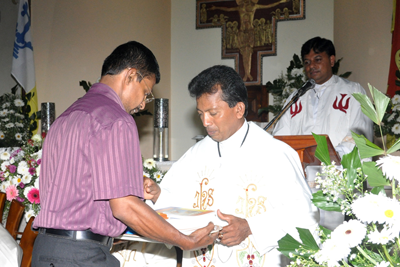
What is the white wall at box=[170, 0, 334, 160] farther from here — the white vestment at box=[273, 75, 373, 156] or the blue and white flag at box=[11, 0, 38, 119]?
the blue and white flag at box=[11, 0, 38, 119]

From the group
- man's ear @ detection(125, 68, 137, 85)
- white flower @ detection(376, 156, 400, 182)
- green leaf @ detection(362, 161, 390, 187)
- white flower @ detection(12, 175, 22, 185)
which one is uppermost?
man's ear @ detection(125, 68, 137, 85)

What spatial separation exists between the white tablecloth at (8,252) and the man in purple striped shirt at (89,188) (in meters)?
0.45

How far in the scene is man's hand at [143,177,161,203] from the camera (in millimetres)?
2691

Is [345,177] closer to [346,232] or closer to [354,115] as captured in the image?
[346,232]

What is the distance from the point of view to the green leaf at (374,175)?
1.02m

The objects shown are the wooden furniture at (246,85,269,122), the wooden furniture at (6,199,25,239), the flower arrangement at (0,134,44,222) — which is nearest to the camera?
the wooden furniture at (6,199,25,239)

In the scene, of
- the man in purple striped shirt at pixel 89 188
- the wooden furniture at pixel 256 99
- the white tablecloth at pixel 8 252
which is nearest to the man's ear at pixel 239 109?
the man in purple striped shirt at pixel 89 188

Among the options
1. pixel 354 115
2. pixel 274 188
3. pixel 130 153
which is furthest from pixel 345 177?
pixel 354 115

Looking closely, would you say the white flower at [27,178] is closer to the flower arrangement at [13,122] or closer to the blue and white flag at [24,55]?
the flower arrangement at [13,122]

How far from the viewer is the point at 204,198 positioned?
2.82 meters

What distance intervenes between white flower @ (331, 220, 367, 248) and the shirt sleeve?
0.94 m

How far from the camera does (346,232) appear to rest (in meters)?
0.95

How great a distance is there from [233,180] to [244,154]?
191mm

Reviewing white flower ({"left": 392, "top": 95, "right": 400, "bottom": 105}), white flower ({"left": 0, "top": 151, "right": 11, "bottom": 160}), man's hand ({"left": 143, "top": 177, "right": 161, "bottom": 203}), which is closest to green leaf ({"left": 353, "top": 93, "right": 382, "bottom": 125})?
man's hand ({"left": 143, "top": 177, "right": 161, "bottom": 203})
